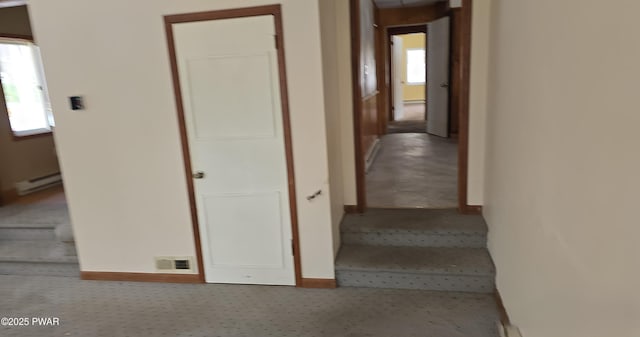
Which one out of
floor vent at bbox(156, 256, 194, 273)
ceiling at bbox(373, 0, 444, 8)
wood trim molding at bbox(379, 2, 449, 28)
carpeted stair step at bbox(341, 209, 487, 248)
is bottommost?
floor vent at bbox(156, 256, 194, 273)

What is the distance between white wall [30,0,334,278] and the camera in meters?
2.76

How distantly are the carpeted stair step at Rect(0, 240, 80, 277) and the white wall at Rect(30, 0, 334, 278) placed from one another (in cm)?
29

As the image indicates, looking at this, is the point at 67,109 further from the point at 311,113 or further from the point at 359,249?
the point at 359,249

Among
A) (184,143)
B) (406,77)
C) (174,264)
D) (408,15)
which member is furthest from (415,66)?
(174,264)

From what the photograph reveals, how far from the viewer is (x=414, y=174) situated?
4801 millimetres

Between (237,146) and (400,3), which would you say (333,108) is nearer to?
(237,146)

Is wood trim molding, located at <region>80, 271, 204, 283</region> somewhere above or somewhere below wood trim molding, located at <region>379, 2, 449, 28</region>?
below

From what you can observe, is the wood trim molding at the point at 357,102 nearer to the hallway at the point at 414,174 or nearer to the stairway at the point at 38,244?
the hallway at the point at 414,174

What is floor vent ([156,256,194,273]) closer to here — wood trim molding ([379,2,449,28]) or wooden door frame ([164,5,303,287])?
wooden door frame ([164,5,303,287])

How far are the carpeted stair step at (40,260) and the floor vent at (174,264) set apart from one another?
0.83 metres

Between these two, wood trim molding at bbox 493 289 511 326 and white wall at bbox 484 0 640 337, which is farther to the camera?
wood trim molding at bbox 493 289 511 326

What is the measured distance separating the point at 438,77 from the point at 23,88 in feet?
19.9

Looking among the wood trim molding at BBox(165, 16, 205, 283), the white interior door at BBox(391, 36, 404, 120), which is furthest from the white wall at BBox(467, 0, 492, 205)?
the white interior door at BBox(391, 36, 404, 120)

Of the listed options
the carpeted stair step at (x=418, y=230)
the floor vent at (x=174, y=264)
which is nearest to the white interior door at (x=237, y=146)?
the floor vent at (x=174, y=264)
